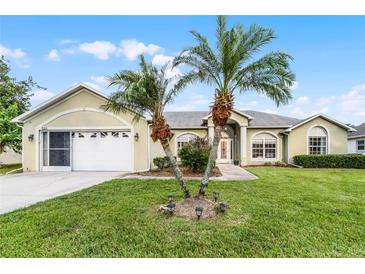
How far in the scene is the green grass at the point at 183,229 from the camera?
4246 millimetres

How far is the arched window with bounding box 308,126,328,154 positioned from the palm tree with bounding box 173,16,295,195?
49.4 feet

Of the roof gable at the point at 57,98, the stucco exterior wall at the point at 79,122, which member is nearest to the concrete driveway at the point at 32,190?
the stucco exterior wall at the point at 79,122

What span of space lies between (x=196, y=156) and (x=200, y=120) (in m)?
9.79

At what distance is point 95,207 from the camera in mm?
6688

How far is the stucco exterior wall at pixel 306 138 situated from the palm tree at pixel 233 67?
14364 mm

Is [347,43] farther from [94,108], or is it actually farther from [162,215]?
[94,108]

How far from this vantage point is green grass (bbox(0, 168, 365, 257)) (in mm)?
4246

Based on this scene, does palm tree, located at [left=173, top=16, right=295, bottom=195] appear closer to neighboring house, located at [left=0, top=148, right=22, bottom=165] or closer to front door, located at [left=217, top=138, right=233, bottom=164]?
front door, located at [left=217, top=138, right=233, bottom=164]

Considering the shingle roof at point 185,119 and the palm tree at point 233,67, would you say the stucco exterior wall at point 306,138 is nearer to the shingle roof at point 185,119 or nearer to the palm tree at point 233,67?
the shingle roof at point 185,119

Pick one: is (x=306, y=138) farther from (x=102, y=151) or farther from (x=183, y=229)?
(x=183, y=229)

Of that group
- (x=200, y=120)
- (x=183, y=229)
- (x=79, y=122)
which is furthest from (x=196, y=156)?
(x=200, y=120)

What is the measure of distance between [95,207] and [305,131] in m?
18.8

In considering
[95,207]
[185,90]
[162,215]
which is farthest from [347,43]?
[95,207]

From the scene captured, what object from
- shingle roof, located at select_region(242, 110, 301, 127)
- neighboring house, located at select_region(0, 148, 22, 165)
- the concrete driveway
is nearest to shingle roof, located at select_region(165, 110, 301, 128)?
shingle roof, located at select_region(242, 110, 301, 127)
